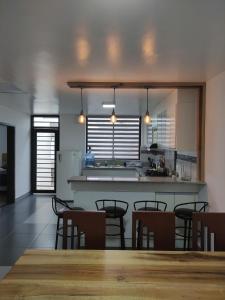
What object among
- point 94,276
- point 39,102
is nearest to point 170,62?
point 94,276

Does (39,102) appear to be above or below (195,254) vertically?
above

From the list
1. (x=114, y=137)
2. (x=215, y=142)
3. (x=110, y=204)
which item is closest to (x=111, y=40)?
(x=215, y=142)

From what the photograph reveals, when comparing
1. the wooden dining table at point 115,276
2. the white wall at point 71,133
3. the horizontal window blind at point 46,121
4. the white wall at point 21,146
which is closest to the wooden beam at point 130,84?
the wooden dining table at point 115,276

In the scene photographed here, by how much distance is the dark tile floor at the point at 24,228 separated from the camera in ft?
14.7

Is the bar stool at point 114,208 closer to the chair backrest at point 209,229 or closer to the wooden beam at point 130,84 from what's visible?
the wooden beam at point 130,84

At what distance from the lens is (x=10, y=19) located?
7.43ft

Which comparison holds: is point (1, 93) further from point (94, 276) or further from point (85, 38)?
point (94, 276)

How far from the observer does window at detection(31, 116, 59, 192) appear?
363 inches

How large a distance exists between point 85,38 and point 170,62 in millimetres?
1114

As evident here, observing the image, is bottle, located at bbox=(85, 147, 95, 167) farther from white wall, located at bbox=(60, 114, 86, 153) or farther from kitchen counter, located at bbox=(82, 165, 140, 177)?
kitchen counter, located at bbox=(82, 165, 140, 177)

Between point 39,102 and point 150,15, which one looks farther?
point 39,102

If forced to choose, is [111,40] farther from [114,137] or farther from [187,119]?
[114,137]

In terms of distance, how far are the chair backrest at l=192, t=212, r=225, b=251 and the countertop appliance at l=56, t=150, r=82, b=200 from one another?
5.95m

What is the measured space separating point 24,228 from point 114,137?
173 inches
